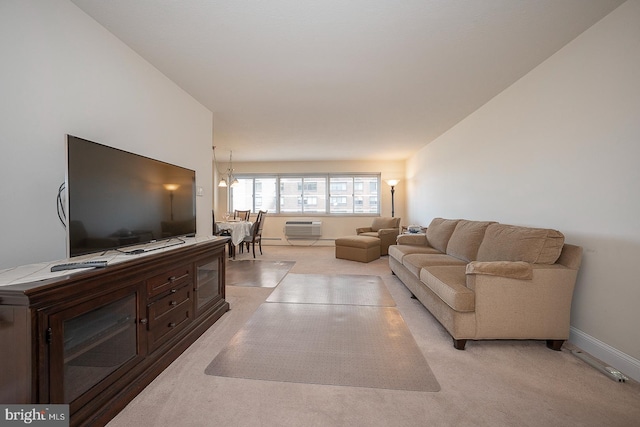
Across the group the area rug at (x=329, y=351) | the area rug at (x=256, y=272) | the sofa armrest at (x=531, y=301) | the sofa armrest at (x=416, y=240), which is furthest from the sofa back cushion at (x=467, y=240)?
the area rug at (x=256, y=272)

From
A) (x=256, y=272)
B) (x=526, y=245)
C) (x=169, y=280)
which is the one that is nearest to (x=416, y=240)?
(x=526, y=245)

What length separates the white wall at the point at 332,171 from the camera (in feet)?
24.6

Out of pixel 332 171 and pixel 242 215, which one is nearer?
pixel 242 215

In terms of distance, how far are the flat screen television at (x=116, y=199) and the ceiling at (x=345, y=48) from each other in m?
1.05

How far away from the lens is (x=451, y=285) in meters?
2.12

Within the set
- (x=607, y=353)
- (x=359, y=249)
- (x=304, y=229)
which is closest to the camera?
(x=607, y=353)

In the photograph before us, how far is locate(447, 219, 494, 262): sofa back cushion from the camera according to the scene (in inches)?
116

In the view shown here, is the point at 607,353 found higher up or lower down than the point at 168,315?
lower down

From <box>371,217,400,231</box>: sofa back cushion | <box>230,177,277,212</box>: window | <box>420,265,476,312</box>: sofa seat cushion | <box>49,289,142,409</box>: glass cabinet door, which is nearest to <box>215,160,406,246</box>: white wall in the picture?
<box>230,177,277,212</box>: window

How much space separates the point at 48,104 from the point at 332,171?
6.32m

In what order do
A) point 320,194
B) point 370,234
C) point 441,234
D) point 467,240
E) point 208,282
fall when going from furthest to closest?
point 320,194, point 370,234, point 441,234, point 467,240, point 208,282

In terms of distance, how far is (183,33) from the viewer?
80.9 inches

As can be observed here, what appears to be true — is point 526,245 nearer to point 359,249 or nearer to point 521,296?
point 521,296

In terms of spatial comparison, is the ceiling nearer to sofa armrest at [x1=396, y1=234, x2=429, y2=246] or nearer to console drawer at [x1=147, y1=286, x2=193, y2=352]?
sofa armrest at [x1=396, y1=234, x2=429, y2=246]
